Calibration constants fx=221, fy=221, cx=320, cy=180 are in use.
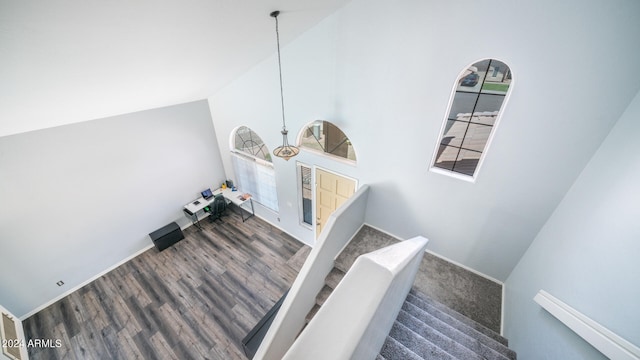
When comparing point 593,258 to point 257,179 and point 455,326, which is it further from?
point 257,179

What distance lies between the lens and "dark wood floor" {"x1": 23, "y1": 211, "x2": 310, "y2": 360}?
3730mm

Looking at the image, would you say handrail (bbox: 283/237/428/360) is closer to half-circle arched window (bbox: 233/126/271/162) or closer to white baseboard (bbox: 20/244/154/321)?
half-circle arched window (bbox: 233/126/271/162)

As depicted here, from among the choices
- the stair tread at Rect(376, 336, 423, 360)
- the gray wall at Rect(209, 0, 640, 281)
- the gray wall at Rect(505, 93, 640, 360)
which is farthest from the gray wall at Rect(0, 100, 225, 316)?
the gray wall at Rect(505, 93, 640, 360)

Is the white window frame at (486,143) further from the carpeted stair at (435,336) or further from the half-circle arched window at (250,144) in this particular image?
the half-circle arched window at (250,144)

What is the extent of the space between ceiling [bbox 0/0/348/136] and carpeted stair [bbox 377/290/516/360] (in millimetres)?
3818

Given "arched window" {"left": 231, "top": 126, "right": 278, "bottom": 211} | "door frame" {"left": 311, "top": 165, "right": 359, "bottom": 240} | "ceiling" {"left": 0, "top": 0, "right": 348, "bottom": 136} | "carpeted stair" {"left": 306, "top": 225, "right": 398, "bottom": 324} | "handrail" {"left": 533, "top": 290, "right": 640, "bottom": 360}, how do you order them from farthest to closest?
"arched window" {"left": 231, "top": 126, "right": 278, "bottom": 211} → "door frame" {"left": 311, "top": 165, "right": 359, "bottom": 240} → "carpeted stair" {"left": 306, "top": 225, "right": 398, "bottom": 324} → "ceiling" {"left": 0, "top": 0, "right": 348, "bottom": 136} → "handrail" {"left": 533, "top": 290, "right": 640, "bottom": 360}

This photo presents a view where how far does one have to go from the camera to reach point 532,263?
2.56m

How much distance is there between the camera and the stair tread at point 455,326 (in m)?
2.30

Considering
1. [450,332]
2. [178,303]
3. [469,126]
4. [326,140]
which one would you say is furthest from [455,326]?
[469,126]

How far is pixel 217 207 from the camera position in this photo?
6.23m

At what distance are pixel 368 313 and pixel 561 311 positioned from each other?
5.25ft

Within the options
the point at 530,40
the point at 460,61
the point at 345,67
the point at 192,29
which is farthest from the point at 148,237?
the point at 530,40

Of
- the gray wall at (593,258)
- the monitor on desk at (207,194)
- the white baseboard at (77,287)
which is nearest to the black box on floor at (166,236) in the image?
the white baseboard at (77,287)

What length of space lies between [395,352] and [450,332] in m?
0.87
